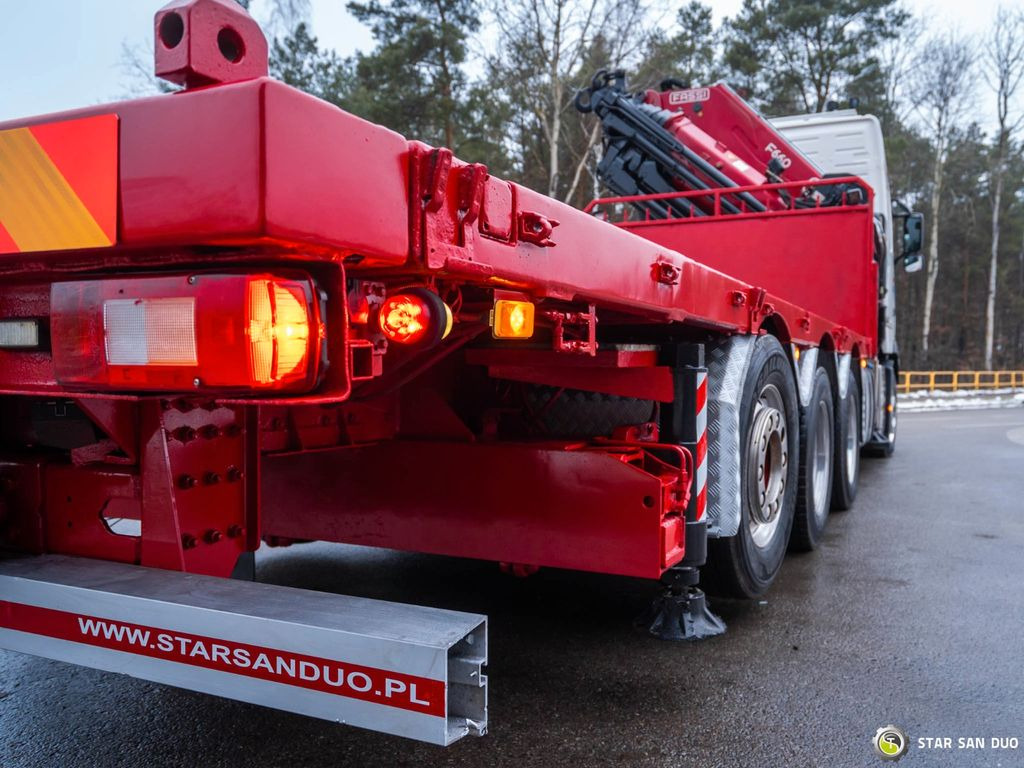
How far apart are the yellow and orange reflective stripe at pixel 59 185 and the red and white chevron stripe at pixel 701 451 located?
6.88 ft

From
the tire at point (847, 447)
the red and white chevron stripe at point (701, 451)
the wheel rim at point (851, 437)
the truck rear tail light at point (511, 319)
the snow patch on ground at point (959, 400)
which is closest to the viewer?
the truck rear tail light at point (511, 319)

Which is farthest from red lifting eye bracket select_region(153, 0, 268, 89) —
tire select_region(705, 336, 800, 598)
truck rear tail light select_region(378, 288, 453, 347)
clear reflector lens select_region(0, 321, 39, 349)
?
tire select_region(705, 336, 800, 598)

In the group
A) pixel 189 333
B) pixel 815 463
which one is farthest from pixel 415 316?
pixel 815 463

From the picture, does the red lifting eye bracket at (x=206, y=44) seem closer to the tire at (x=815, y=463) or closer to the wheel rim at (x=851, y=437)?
the tire at (x=815, y=463)

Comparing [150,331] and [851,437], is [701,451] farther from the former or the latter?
[851,437]

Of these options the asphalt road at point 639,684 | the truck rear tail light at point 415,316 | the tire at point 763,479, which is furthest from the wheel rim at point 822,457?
the truck rear tail light at point 415,316

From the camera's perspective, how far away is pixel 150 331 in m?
1.42

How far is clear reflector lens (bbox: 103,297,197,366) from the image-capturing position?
1.38 m

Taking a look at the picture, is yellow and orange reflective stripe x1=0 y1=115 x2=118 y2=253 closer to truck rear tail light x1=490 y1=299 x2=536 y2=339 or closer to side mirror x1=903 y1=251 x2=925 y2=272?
truck rear tail light x1=490 y1=299 x2=536 y2=339

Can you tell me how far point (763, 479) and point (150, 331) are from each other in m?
2.93

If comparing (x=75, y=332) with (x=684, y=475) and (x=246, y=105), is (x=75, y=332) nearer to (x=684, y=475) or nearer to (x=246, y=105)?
Result: (x=246, y=105)

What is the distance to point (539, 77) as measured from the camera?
18.4 meters

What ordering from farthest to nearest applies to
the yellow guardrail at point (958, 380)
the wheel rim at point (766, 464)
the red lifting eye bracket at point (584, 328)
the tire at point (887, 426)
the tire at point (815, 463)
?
the yellow guardrail at point (958, 380) < the tire at point (887, 426) < the tire at point (815, 463) < the wheel rim at point (766, 464) < the red lifting eye bracket at point (584, 328)

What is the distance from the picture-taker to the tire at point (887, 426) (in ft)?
30.7
